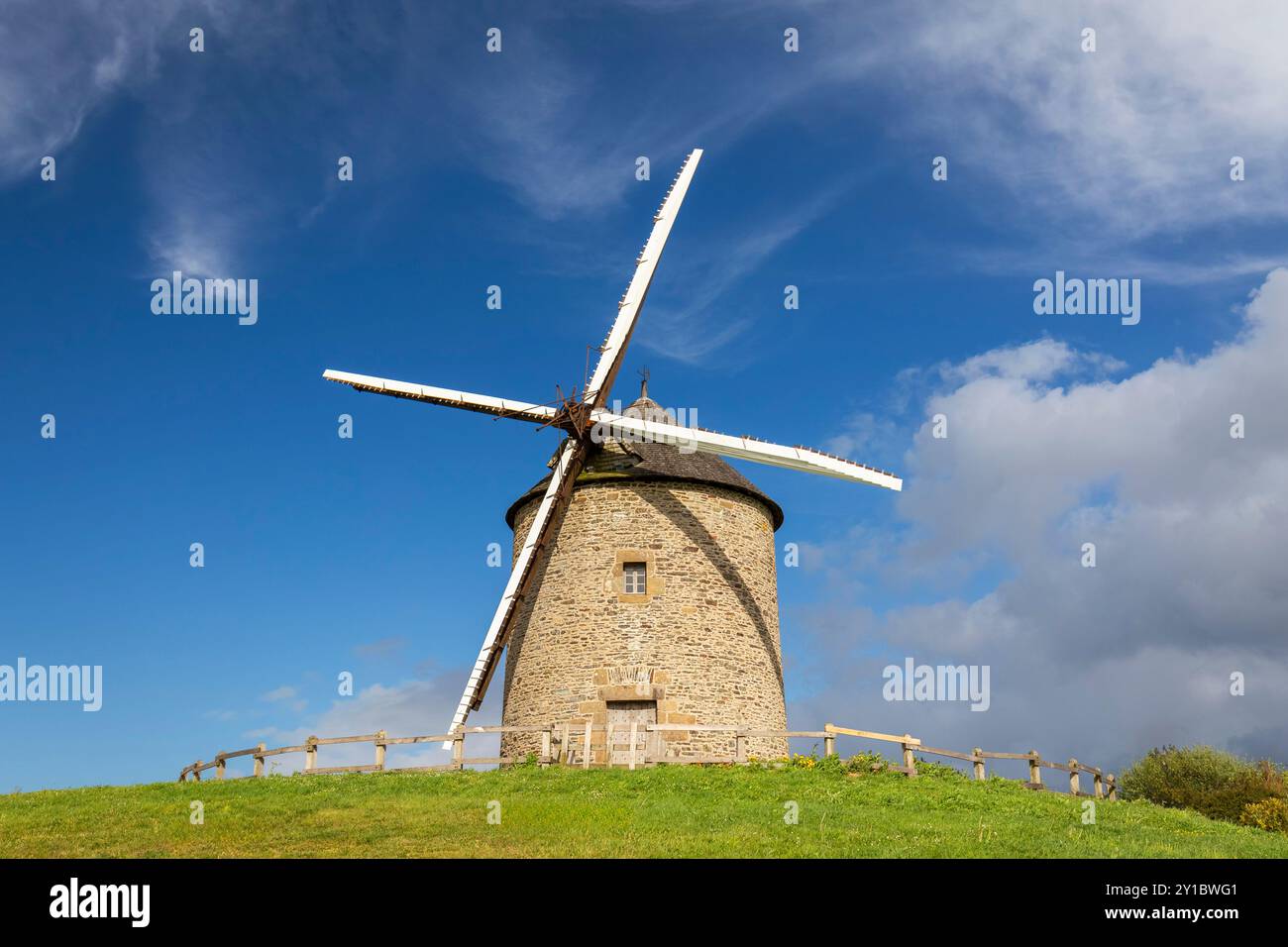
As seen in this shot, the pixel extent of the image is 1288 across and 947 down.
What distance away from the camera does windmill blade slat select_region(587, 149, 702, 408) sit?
25.8 meters

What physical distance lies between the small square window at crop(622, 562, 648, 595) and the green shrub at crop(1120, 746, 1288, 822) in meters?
14.4

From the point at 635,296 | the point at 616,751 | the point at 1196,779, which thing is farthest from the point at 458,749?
the point at 1196,779

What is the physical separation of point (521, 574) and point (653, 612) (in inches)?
123

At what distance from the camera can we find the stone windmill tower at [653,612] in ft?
75.4

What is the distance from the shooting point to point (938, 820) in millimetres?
14570

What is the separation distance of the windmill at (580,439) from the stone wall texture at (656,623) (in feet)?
2.04

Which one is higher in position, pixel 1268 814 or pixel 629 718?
pixel 629 718

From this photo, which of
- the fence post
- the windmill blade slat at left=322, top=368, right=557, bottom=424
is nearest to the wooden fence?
the fence post

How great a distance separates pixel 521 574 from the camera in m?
24.1

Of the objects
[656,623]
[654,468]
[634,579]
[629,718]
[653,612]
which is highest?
[654,468]

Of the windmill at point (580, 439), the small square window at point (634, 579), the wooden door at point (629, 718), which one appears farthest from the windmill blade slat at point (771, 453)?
the wooden door at point (629, 718)

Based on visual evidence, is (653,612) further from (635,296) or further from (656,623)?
(635,296)

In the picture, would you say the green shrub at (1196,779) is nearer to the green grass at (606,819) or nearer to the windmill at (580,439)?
the green grass at (606,819)
